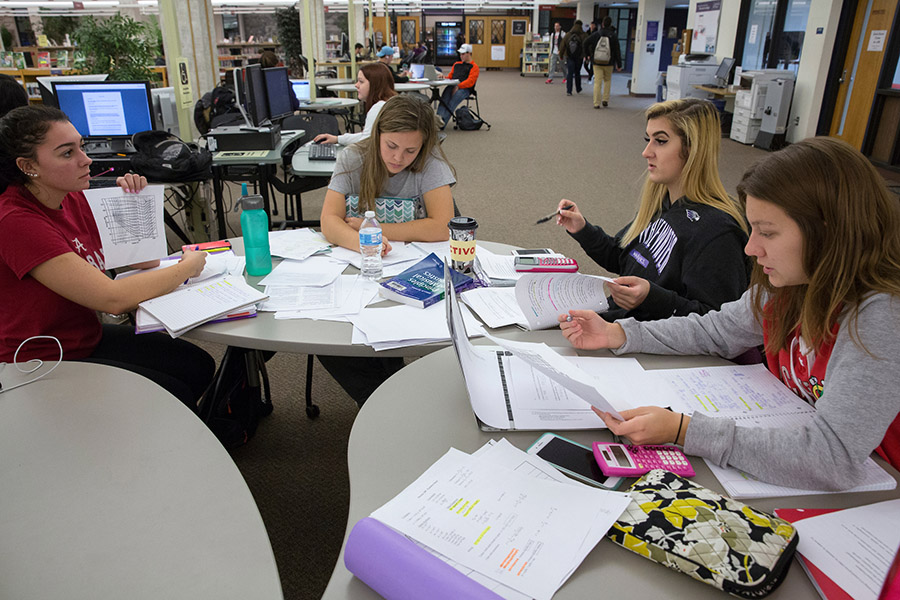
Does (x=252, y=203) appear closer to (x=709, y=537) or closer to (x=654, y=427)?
(x=654, y=427)

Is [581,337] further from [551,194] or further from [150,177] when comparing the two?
[551,194]

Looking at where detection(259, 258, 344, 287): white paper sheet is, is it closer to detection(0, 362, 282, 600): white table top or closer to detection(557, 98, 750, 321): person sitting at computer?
detection(0, 362, 282, 600): white table top

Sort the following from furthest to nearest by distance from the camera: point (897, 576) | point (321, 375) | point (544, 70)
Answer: point (544, 70), point (321, 375), point (897, 576)

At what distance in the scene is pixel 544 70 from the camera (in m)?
19.5

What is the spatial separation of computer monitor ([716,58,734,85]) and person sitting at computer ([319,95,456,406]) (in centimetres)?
826

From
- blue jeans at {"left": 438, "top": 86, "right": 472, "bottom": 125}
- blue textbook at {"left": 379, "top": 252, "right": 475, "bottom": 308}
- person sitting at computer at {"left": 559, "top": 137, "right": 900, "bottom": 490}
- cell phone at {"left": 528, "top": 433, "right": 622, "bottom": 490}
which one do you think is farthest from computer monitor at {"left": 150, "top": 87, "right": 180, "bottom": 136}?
blue jeans at {"left": 438, "top": 86, "right": 472, "bottom": 125}

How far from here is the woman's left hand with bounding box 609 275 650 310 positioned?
150cm

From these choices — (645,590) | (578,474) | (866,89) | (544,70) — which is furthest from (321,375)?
(544,70)

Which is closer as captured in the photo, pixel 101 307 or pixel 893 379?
pixel 893 379

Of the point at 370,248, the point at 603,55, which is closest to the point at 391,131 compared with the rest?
the point at 370,248

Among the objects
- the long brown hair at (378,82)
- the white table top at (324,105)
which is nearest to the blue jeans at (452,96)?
the white table top at (324,105)

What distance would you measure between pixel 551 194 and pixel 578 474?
198 inches

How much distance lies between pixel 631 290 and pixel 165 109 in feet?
13.0

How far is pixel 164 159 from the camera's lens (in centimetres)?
353
